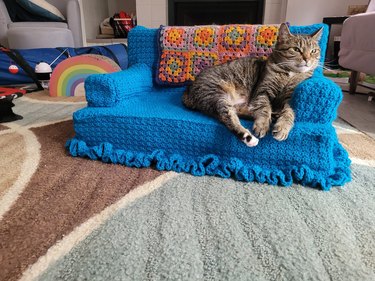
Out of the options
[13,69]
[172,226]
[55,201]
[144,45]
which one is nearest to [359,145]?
[172,226]

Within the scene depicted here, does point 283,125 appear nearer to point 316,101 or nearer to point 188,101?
point 316,101

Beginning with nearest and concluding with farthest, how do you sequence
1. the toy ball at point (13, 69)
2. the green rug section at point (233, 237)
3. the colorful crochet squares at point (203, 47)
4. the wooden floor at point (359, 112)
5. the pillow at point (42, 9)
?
the green rug section at point (233, 237) < the colorful crochet squares at point (203, 47) < the wooden floor at point (359, 112) < the toy ball at point (13, 69) < the pillow at point (42, 9)

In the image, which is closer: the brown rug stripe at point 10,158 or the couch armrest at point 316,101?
the couch armrest at point 316,101

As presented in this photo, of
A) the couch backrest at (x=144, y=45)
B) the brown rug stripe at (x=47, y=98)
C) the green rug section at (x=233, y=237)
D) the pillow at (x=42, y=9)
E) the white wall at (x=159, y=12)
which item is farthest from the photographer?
the white wall at (x=159, y=12)

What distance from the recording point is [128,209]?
894 millimetres

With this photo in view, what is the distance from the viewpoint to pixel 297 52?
113cm

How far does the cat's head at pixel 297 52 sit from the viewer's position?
1124 mm

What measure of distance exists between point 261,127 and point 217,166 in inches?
8.9

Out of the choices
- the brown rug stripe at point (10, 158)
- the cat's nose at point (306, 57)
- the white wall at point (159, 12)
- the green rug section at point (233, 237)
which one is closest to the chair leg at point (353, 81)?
the white wall at point (159, 12)

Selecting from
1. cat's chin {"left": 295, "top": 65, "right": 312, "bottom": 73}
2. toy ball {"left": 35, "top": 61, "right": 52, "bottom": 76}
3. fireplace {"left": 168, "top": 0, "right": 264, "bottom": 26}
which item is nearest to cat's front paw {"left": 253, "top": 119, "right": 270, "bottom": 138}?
cat's chin {"left": 295, "top": 65, "right": 312, "bottom": 73}

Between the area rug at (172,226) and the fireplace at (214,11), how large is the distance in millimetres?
3098

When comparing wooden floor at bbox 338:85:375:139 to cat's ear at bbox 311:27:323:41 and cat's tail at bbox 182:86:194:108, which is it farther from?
cat's tail at bbox 182:86:194:108

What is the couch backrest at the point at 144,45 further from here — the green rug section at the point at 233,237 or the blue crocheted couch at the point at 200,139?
the green rug section at the point at 233,237

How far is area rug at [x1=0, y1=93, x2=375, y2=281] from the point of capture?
675 millimetres
